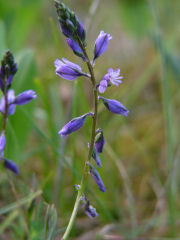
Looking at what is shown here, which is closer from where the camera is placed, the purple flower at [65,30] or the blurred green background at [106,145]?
the purple flower at [65,30]

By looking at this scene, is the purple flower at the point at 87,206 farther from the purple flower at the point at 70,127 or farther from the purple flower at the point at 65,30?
the purple flower at the point at 65,30

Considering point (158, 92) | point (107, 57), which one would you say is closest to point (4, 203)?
point (158, 92)

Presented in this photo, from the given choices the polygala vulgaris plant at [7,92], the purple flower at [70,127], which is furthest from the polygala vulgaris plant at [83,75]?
the polygala vulgaris plant at [7,92]

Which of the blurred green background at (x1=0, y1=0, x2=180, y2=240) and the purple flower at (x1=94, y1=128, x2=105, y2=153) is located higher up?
the blurred green background at (x1=0, y1=0, x2=180, y2=240)

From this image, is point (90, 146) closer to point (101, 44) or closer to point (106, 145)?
point (101, 44)

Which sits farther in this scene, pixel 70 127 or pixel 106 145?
pixel 106 145

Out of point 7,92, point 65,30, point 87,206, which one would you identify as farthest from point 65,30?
point 87,206

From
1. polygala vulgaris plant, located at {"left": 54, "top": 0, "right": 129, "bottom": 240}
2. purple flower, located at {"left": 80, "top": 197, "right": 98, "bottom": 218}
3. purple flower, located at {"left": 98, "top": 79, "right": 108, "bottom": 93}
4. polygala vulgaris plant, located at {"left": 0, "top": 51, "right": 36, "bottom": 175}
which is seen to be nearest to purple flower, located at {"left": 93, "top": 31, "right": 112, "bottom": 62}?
polygala vulgaris plant, located at {"left": 54, "top": 0, "right": 129, "bottom": 240}

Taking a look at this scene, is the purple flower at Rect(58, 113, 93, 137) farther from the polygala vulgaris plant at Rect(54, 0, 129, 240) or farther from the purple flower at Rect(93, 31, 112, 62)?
the purple flower at Rect(93, 31, 112, 62)
